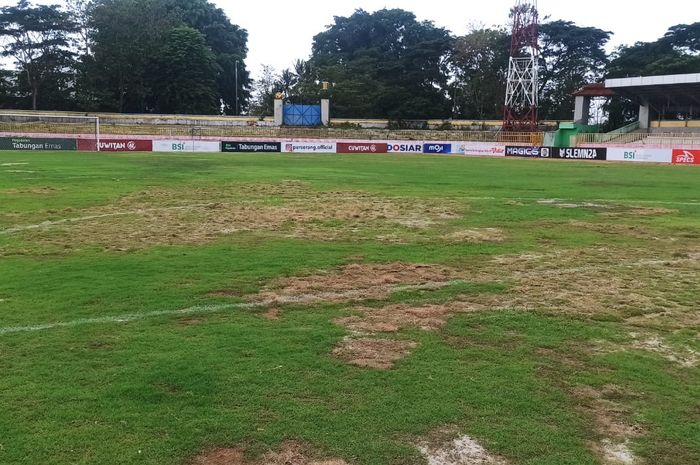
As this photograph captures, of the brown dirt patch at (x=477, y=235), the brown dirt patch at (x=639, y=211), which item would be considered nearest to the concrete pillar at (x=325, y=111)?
the brown dirt patch at (x=639, y=211)

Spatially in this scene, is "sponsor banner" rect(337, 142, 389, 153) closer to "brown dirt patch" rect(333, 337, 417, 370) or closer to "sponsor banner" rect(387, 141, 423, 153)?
"sponsor banner" rect(387, 141, 423, 153)

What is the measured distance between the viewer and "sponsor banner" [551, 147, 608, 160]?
49188mm

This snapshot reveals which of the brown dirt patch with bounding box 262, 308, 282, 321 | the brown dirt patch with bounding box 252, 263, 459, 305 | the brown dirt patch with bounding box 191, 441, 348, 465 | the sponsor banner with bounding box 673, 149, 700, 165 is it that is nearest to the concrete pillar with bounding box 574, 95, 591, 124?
the sponsor banner with bounding box 673, 149, 700, 165

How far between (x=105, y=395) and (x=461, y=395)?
2827 mm

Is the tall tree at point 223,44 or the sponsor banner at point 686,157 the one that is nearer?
the sponsor banner at point 686,157

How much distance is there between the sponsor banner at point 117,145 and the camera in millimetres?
55281

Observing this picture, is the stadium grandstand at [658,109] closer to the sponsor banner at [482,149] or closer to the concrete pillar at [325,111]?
the sponsor banner at [482,149]

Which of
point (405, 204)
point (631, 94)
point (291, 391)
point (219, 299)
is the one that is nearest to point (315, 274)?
point (219, 299)

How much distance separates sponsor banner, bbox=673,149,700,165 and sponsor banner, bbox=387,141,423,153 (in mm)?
23751

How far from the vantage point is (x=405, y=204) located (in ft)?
59.4

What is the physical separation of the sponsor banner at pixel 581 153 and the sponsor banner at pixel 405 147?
1422 centimetres

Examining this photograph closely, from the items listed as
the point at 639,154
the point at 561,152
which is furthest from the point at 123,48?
the point at 639,154

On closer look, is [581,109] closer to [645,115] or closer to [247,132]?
[645,115]

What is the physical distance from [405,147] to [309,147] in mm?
9676
